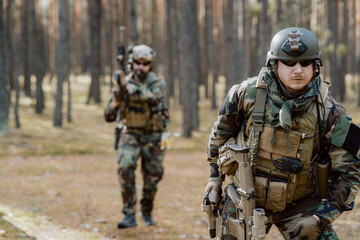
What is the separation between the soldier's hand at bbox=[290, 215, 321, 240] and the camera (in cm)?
274

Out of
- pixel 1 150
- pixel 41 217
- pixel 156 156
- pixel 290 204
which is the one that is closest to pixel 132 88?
pixel 156 156

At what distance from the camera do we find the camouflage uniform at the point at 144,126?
5.80 m

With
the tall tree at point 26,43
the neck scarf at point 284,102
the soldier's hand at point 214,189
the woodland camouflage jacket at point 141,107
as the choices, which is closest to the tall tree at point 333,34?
the tall tree at point 26,43

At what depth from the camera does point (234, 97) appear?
309 centimetres

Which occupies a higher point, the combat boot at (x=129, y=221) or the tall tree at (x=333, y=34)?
the tall tree at (x=333, y=34)

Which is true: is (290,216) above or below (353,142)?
below

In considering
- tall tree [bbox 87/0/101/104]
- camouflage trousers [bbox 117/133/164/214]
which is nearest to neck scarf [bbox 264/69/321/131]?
camouflage trousers [bbox 117/133/164/214]

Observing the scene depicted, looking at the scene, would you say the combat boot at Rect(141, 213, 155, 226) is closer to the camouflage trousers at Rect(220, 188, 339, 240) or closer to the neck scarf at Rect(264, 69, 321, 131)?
the camouflage trousers at Rect(220, 188, 339, 240)

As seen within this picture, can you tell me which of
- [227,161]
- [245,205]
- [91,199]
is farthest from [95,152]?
[245,205]

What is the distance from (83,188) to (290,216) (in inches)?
258

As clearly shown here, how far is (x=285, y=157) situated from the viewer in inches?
113

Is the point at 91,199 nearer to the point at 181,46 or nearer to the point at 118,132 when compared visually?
the point at 118,132

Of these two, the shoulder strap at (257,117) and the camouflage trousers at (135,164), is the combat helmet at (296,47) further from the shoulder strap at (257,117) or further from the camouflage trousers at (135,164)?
the camouflage trousers at (135,164)

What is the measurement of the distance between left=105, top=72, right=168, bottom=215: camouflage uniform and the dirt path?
64 centimetres
